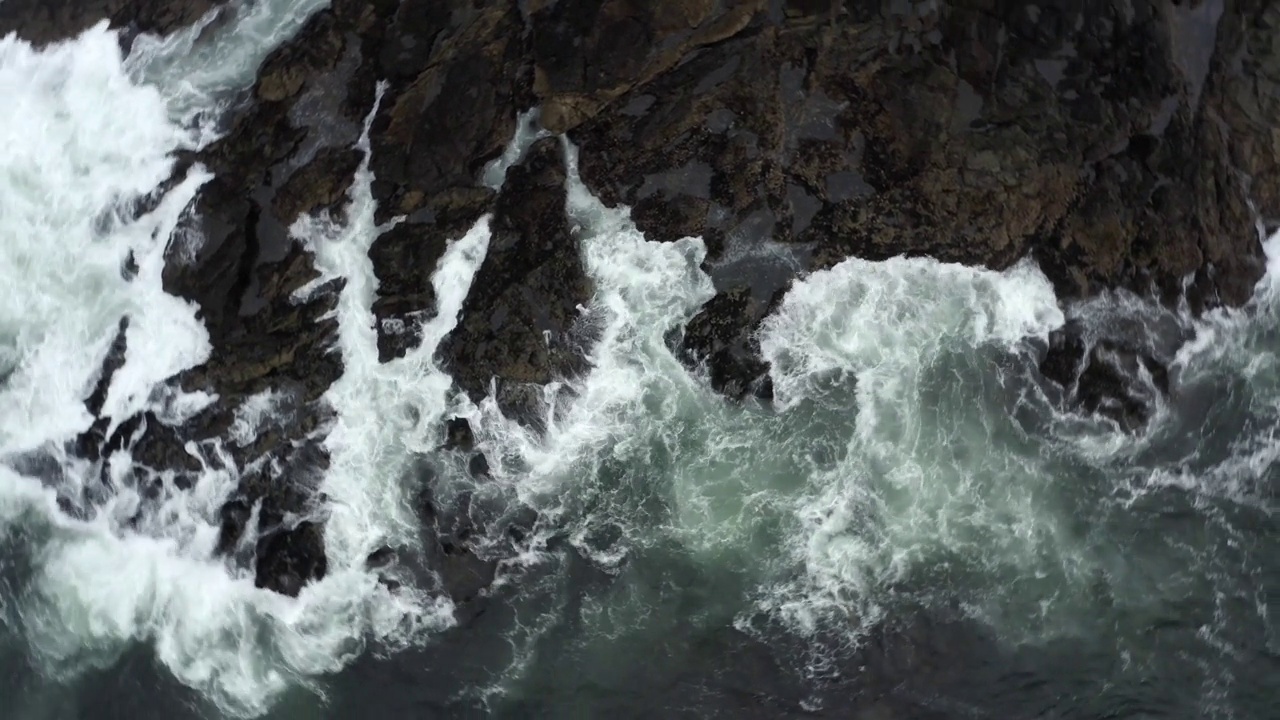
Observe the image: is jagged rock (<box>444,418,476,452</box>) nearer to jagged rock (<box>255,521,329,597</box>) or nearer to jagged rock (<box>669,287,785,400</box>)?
jagged rock (<box>255,521,329,597</box>)

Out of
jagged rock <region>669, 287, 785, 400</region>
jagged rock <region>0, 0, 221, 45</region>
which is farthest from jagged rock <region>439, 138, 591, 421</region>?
jagged rock <region>0, 0, 221, 45</region>

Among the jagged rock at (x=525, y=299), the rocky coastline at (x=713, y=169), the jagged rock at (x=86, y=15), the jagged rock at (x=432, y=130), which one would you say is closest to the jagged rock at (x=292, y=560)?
the rocky coastline at (x=713, y=169)

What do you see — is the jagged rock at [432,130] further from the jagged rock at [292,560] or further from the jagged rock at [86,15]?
the jagged rock at [86,15]

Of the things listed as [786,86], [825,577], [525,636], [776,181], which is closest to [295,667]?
[525,636]

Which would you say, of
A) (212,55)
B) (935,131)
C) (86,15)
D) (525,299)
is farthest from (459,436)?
(86,15)

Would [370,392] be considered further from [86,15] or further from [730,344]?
[86,15]
